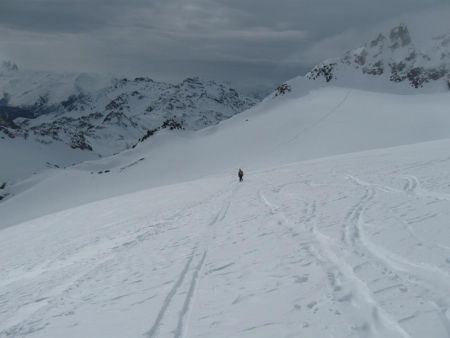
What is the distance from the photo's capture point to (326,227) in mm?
14461

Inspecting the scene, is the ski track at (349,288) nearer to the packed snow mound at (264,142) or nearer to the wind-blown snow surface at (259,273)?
the wind-blown snow surface at (259,273)

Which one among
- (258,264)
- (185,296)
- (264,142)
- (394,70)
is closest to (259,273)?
(258,264)

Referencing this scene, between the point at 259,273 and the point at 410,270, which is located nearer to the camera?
the point at 410,270

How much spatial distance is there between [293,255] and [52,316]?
5668mm

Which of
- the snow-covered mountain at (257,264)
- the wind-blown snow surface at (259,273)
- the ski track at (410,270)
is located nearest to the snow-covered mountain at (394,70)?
the snow-covered mountain at (257,264)

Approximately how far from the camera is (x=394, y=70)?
598 feet

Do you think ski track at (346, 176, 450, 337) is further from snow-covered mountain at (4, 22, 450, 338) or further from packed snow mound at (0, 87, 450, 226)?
packed snow mound at (0, 87, 450, 226)

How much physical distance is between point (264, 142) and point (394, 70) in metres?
111

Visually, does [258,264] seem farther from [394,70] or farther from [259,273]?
[394,70]

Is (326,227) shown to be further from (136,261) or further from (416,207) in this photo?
(136,261)

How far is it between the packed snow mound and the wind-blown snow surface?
4436 cm

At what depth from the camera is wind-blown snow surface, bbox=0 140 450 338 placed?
7.96 m

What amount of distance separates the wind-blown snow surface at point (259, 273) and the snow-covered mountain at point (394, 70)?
152678mm

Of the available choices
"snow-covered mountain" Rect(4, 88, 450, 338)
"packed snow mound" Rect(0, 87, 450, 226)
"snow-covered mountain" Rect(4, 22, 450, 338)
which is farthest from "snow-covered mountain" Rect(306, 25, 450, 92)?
"snow-covered mountain" Rect(4, 88, 450, 338)
